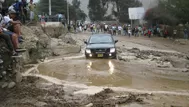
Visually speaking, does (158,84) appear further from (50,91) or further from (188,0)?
(188,0)

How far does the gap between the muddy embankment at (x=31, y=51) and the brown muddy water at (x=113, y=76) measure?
1.76 meters

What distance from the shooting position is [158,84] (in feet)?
33.4

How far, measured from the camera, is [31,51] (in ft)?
52.9

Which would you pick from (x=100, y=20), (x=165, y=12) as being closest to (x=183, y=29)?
(x=165, y=12)

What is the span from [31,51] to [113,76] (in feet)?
20.9

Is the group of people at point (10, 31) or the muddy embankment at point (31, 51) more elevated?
the group of people at point (10, 31)

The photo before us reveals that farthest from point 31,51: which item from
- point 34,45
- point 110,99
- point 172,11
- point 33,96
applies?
point 172,11

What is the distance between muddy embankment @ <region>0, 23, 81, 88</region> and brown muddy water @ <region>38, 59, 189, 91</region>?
1762mm

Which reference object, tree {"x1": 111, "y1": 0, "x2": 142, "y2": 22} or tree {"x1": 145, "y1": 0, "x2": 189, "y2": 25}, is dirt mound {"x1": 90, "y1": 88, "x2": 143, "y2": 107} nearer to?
tree {"x1": 145, "y1": 0, "x2": 189, "y2": 25}

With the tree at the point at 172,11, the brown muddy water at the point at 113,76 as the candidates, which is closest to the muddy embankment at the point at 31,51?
the brown muddy water at the point at 113,76

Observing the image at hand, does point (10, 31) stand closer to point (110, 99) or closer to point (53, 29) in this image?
point (110, 99)

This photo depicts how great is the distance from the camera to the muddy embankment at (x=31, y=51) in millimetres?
8852

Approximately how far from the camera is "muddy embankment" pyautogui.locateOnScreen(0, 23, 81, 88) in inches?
348

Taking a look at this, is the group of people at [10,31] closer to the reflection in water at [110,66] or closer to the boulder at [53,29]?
the reflection in water at [110,66]
